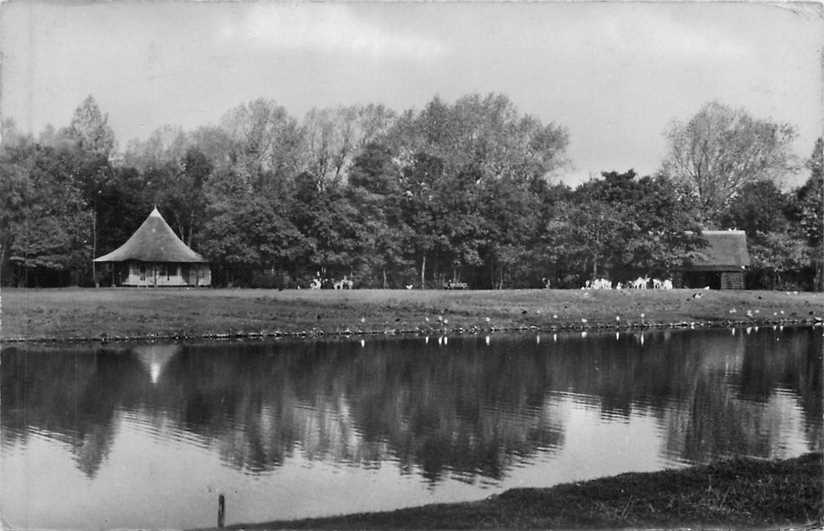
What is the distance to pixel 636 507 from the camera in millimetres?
10844

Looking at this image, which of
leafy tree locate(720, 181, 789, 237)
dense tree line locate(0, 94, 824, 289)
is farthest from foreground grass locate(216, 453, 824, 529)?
leafy tree locate(720, 181, 789, 237)

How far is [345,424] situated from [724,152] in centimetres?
5541

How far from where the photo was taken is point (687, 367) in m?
27.9

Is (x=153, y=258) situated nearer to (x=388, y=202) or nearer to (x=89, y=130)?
(x=89, y=130)

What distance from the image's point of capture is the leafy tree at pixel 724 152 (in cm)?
6194

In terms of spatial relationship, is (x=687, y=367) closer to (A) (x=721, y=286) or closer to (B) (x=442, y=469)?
(B) (x=442, y=469)

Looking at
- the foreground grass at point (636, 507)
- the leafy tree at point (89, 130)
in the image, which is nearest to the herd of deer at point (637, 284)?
the leafy tree at point (89, 130)

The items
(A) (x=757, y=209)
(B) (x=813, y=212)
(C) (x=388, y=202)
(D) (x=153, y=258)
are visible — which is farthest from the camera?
(A) (x=757, y=209)

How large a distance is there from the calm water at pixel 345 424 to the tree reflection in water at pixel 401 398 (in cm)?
7

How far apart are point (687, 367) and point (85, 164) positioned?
132 feet

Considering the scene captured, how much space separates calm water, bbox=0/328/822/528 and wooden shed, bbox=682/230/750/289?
116 feet

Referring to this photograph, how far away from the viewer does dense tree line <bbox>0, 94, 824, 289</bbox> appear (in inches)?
2141

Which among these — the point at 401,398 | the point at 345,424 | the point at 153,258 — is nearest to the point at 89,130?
the point at 153,258

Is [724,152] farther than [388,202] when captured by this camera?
Answer: Yes
